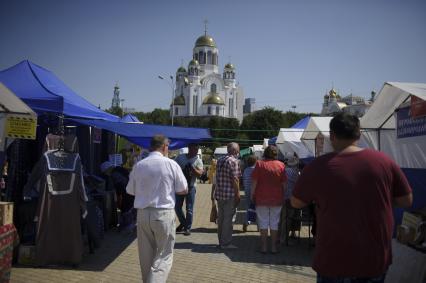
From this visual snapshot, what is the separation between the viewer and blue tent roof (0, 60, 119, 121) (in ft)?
20.3

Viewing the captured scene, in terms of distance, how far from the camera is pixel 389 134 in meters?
6.98

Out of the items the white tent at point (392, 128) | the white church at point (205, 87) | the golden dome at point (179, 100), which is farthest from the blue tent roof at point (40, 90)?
the golden dome at point (179, 100)

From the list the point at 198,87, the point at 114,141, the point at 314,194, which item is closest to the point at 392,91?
the point at 314,194

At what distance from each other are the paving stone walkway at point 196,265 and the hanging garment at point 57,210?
0.21m

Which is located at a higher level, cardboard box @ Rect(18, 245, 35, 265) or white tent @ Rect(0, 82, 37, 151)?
white tent @ Rect(0, 82, 37, 151)

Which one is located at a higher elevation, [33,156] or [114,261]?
[33,156]

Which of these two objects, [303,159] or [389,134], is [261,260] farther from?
[303,159]

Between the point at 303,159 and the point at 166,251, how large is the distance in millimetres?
7692

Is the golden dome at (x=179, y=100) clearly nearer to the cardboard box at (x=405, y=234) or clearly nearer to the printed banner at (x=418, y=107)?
the printed banner at (x=418, y=107)

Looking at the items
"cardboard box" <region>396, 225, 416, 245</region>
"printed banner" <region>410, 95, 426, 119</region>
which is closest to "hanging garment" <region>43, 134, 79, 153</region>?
"cardboard box" <region>396, 225, 416, 245</region>

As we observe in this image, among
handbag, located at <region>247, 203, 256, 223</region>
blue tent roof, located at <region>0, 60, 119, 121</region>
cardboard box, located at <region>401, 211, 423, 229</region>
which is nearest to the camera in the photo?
cardboard box, located at <region>401, 211, 423, 229</region>

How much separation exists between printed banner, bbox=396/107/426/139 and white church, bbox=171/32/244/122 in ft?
306

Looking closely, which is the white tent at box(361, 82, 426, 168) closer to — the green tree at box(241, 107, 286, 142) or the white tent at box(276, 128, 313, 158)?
the white tent at box(276, 128, 313, 158)

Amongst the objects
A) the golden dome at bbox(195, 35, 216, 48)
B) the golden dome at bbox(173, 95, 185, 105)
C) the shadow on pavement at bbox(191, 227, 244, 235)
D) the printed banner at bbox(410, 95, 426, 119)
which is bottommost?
the shadow on pavement at bbox(191, 227, 244, 235)
